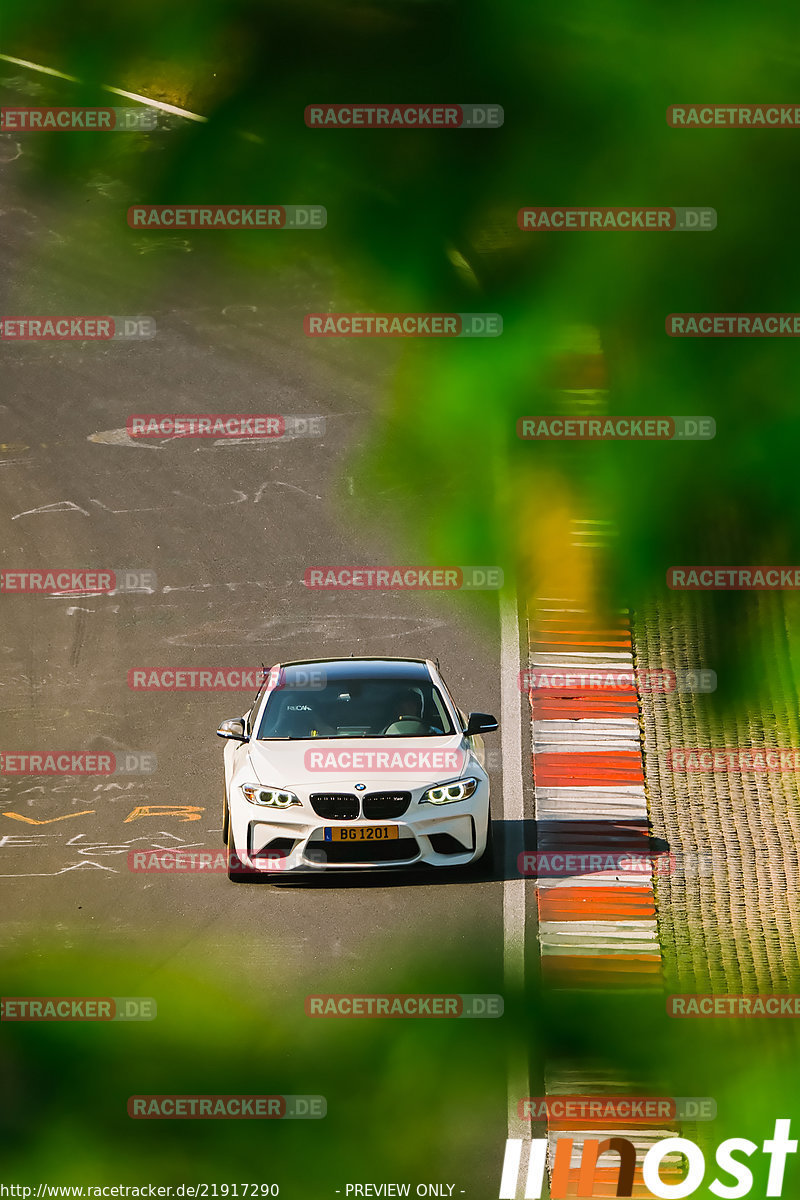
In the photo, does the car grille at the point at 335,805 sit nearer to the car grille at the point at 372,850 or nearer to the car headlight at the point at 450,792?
the car grille at the point at 372,850

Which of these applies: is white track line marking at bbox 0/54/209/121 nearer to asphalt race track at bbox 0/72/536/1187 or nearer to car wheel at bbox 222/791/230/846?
asphalt race track at bbox 0/72/536/1187

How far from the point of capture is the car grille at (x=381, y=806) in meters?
13.1

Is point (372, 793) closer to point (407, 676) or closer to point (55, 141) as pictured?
point (407, 676)

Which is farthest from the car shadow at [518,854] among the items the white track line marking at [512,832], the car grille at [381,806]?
the car grille at [381,806]

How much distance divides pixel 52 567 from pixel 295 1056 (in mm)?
10287

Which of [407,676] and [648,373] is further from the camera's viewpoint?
→ [648,373]

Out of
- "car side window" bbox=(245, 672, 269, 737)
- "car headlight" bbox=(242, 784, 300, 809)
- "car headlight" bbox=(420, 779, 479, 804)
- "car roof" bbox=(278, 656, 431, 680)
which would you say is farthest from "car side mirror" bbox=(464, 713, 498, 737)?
"car side window" bbox=(245, 672, 269, 737)

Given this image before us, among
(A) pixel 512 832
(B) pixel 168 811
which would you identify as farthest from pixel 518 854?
(B) pixel 168 811

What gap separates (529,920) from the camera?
44.5 ft

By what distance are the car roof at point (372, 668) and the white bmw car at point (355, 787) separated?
374 mm

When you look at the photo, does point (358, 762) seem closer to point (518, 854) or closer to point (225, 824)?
point (225, 824)

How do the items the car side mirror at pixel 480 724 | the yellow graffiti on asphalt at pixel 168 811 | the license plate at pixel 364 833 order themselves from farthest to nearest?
the yellow graffiti on asphalt at pixel 168 811 → the car side mirror at pixel 480 724 → the license plate at pixel 364 833

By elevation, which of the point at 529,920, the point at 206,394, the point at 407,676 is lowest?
the point at 529,920

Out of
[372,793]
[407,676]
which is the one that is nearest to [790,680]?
[407,676]
